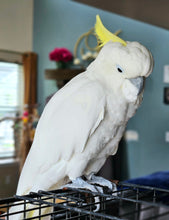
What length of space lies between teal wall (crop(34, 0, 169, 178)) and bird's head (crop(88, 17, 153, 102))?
1928 mm

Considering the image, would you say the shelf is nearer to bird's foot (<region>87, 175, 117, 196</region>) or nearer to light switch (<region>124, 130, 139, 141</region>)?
light switch (<region>124, 130, 139, 141</region>)

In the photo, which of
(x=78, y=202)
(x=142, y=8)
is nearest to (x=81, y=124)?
(x=78, y=202)

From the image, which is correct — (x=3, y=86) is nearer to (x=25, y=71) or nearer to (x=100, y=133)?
(x=25, y=71)

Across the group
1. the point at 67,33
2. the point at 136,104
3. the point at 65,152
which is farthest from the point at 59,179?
the point at 67,33

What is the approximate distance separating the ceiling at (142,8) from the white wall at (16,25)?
2.03 meters

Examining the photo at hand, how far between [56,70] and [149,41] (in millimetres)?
1033

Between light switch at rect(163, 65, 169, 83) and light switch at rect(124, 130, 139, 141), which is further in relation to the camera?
light switch at rect(124, 130, 139, 141)

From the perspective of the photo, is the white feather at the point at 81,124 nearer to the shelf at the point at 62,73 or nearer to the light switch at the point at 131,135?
the light switch at the point at 131,135

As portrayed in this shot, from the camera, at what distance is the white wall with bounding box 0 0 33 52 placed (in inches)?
138

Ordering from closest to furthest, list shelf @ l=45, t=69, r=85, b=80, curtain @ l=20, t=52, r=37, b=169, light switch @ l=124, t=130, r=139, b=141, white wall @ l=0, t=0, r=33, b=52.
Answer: light switch @ l=124, t=130, r=139, b=141 < shelf @ l=45, t=69, r=85, b=80 < white wall @ l=0, t=0, r=33, b=52 < curtain @ l=20, t=52, r=37, b=169

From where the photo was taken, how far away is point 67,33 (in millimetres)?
3459

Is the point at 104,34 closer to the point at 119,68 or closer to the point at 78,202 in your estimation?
the point at 119,68

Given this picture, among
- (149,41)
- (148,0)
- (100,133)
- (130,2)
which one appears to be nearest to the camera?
(100,133)

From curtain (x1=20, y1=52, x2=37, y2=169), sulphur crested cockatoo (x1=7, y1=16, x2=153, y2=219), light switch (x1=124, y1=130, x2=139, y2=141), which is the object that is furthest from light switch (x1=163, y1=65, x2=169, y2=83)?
sulphur crested cockatoo (x1=7, y1=16, x2=153, y2=219)
